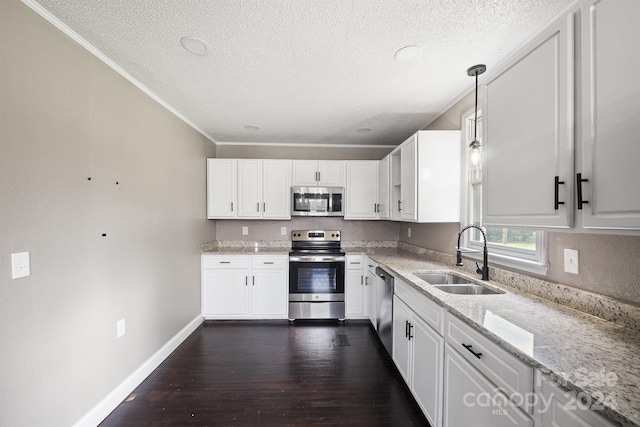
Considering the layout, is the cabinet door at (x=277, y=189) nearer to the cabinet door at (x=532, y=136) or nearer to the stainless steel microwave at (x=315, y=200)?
the stainless steel microwave at (x=315, y=200)

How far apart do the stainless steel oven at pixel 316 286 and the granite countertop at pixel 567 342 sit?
1830 millimetres

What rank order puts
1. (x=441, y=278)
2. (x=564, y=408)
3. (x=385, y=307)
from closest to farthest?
(x=564, y=408)
(x=441, y=278)
(x=385, y=307)

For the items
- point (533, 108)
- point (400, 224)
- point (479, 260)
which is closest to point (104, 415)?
point (479, 260)

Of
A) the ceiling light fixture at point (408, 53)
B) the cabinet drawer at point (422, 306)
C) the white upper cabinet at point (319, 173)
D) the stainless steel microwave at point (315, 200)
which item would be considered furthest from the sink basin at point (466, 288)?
the white upper cabinet at point (319, 173)

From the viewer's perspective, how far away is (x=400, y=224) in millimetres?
3938

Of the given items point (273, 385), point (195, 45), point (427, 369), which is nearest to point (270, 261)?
point (273, 385)

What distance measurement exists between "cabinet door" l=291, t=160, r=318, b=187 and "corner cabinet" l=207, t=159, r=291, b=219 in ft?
0.33

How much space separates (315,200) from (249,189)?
0.97 meters

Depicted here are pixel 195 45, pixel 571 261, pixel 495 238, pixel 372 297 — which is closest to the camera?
pixel 571 261

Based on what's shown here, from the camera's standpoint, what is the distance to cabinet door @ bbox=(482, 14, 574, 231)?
1024 millimetres

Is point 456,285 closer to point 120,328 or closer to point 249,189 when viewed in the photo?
point 120,328

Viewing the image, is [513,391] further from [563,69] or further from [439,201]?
[439,201]

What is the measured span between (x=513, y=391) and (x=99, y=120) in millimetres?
2746

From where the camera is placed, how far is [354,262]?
335cm
